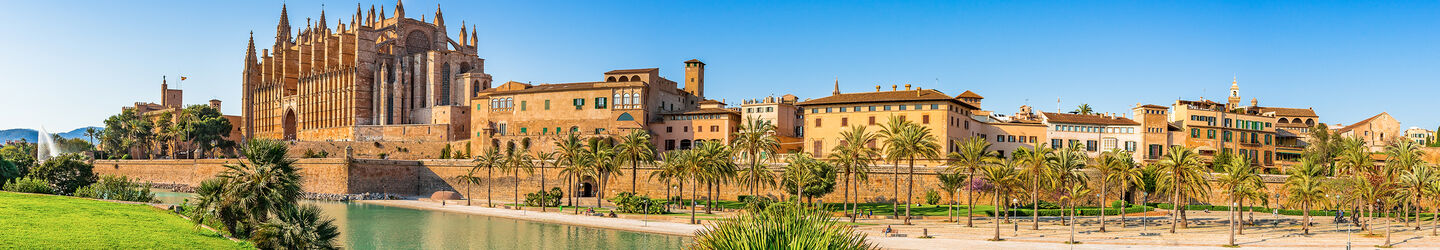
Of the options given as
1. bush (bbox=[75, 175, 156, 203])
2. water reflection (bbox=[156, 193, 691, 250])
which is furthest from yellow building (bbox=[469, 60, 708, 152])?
bush (bbox=[75, 175, 156, 203])

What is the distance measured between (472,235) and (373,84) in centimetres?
6605

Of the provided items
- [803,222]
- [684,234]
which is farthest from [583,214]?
[803,222]

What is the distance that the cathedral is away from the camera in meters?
103

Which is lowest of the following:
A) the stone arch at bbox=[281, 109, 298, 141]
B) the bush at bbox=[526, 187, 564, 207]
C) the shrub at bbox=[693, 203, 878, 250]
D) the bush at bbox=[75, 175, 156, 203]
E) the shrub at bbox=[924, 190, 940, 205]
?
the bush at bbox=[526, 187, 564, 207]

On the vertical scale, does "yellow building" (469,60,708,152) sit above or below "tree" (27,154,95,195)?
above

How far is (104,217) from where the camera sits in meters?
36.4

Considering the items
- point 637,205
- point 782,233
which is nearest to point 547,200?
point 637,205

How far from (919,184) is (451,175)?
37748 millimetres

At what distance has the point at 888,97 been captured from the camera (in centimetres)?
7650

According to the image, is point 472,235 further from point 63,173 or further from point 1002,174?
point 63,173

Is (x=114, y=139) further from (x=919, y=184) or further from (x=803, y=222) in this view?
(x=803, y=222)

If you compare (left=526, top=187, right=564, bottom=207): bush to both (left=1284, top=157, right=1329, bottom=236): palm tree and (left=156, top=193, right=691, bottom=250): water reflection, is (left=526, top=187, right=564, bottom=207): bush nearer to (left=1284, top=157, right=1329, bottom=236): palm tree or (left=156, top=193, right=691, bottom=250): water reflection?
(left=156, top=193, right=691, bottom=250): water reflection

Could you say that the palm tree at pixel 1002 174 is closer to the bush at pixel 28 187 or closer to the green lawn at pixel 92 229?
the green lawn at pixel 92 229

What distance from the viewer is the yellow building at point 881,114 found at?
242 feet
